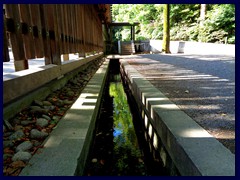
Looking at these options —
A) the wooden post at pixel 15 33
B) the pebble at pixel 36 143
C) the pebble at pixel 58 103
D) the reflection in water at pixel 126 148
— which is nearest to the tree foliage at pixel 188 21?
the reflection in water at pixel 126 148

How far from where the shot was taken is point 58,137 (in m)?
1.99

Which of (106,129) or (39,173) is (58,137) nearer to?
(39,173)

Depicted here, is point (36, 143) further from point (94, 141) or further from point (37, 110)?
point (94, 141)

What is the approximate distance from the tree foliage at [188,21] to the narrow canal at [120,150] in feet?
62.9

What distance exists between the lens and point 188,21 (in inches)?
998

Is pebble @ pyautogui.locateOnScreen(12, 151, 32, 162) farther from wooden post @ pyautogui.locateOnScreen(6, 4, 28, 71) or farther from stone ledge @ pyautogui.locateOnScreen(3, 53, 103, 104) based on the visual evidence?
wooden post @ pyautogui.locateOnScreen(6, 4, 28, 71)

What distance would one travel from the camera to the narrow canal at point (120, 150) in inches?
101

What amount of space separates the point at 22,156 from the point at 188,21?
27211 mm

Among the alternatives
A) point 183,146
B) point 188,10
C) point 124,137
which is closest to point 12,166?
point 183,146

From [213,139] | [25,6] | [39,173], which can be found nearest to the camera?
[39,173]

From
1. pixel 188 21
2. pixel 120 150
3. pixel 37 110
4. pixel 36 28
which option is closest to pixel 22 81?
pixel 37 110

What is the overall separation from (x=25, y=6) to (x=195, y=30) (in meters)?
24.0

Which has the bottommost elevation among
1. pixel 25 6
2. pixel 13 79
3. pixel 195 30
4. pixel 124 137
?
pixel 124 137

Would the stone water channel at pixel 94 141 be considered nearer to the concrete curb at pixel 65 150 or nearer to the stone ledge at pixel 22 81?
the concrete curb at pixel 65 150
